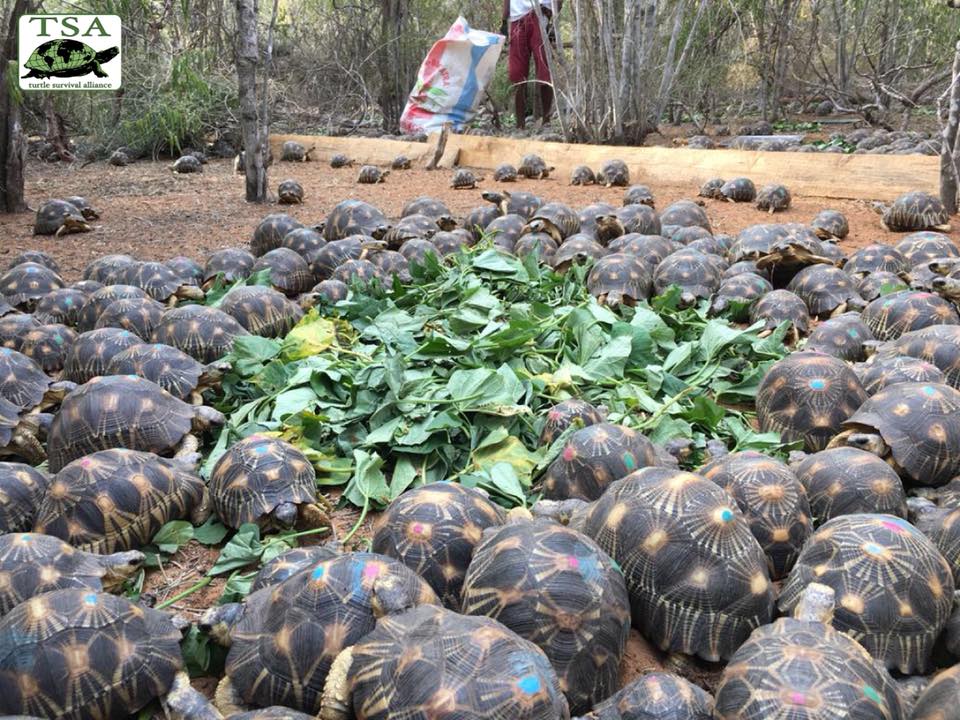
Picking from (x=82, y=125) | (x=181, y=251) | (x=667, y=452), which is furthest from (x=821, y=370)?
(x=82, y=125)

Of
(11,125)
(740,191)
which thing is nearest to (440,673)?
(740,191)

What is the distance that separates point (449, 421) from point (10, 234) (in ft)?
17.4

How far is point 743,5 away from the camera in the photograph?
12.5 meters

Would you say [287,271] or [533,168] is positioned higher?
[533,168]

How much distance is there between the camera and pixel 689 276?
4594 mm

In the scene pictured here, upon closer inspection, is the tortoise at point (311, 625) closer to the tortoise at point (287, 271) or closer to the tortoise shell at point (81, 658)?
the tortoise shell at point (81, 658)

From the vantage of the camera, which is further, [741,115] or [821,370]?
[741,115]

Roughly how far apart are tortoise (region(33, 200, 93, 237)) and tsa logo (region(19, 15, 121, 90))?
1.73 meters

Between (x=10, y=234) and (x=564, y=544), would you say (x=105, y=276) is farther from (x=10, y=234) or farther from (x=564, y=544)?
(x=564, y=544)

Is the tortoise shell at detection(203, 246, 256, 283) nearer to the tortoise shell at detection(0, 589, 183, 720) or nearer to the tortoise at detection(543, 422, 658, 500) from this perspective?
the tortoise at detection(543, 422, 658, 500)

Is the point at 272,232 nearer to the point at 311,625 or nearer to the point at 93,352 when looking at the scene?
the point at 93,352

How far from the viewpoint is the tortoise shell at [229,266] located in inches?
205

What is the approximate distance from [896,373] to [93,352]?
3.24m

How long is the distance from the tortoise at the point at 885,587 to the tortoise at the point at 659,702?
1.56 ft
